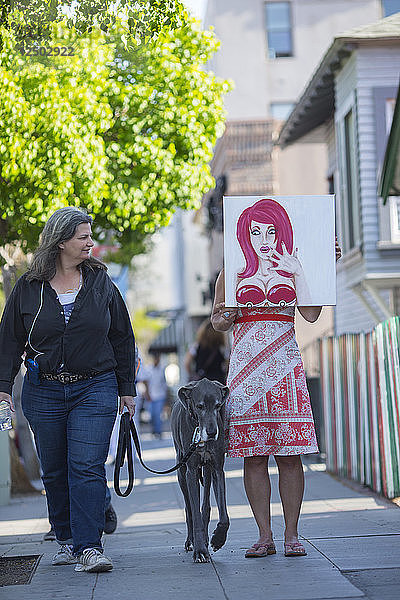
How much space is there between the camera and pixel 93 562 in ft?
17.7

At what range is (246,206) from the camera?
5887 millimetres

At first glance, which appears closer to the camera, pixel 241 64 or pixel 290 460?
pixel 290 460

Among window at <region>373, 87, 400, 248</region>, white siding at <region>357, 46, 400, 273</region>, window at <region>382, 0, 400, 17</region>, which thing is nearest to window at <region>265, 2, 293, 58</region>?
window at <region>382, 0, 400, 17</region>

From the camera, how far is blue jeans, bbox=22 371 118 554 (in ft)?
18.2

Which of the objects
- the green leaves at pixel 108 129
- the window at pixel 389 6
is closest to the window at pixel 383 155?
the green leaves at pixel 108 129

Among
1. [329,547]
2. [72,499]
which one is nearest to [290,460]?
[329,547]

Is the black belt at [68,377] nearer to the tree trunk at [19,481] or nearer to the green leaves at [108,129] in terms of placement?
the green leaves at [108,129]

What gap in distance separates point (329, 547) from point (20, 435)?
7275mm

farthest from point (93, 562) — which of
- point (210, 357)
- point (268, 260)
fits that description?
point (210, 357)

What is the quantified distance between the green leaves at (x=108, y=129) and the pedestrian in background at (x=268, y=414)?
199 inches

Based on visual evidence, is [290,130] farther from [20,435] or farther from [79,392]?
[79,392]

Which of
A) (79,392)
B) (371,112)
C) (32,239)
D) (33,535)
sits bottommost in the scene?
(33,535)

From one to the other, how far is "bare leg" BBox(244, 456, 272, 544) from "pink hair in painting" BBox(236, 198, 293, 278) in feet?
3.55

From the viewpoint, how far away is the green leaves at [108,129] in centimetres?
1045
